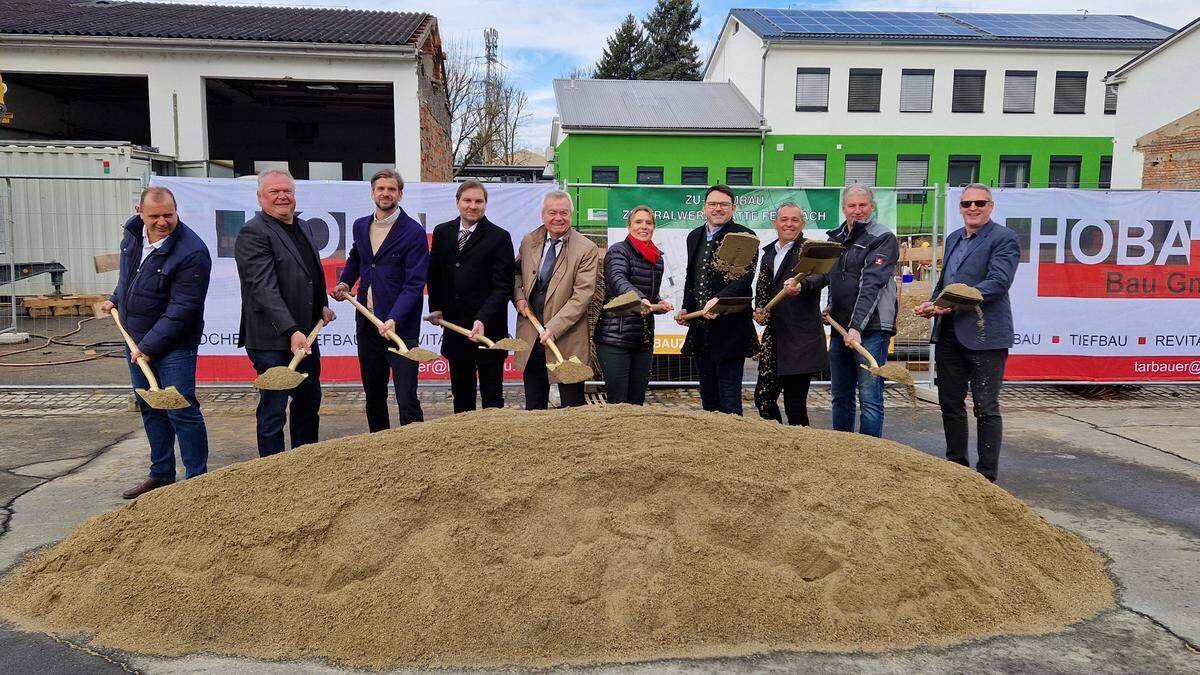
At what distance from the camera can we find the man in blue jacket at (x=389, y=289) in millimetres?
4973

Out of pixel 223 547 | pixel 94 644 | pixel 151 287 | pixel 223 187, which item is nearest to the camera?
pixel 94 644

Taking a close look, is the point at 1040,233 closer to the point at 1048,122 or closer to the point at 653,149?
the point at 653,149

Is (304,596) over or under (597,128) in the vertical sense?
under

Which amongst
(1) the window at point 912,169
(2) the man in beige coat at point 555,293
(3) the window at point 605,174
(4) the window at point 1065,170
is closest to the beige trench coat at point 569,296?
(2) the man in beige coat at point 555,293

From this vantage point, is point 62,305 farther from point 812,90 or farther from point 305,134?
point 812,90

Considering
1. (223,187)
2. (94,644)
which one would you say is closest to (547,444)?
(94,644)

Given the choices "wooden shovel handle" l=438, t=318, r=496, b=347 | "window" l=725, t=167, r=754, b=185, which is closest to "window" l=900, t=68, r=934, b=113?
"window" l=725, t=167, r=754, b=185

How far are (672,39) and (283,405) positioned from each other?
169 ft

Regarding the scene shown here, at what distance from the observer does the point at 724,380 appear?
527cm

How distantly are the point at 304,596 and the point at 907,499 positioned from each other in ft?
8.33

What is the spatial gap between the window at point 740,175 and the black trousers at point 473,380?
90.3ft

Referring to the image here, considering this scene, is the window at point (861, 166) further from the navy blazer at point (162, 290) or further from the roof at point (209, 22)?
the navy blazer at point (162, 290)

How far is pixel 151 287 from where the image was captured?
4.61m

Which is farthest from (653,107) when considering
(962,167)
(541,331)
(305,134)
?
(541,331)
